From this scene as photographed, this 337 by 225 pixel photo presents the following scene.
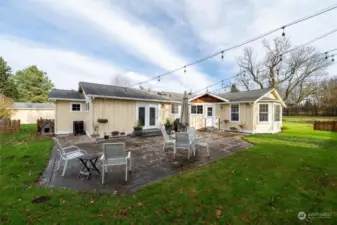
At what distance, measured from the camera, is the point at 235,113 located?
43.7ft

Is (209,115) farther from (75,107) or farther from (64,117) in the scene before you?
(64,117)

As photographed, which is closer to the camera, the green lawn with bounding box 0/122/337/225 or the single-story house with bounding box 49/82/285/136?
the green lawn with bounding box 0/122/337/225

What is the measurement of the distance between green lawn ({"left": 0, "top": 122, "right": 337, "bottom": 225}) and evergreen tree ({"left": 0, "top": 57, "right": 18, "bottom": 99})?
35.8 m

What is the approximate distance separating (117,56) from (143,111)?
7069 millimetres

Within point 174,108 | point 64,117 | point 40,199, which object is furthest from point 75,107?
point 40,199

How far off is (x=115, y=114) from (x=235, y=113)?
32.0ft

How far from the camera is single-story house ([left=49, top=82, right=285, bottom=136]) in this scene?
33.2 ft

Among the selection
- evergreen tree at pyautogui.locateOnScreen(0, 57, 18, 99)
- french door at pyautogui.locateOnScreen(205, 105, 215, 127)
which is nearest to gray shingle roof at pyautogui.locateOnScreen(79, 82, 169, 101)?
french door at pyautogui.locateOnScreen(205, 105, 215, 127)

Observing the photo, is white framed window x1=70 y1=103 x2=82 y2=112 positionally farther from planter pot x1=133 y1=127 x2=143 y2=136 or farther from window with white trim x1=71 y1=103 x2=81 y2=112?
planter pot x1=133 y1=127 x2=143 y2=136

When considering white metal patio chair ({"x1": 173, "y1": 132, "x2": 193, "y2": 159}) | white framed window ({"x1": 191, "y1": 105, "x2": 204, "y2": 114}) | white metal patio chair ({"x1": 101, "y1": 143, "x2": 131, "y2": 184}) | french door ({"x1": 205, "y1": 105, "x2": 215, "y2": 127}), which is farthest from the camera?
white framed window ({"x1": 191, "y1": 105, "x2": 204, "y2": 114})

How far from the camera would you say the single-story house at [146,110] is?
10109mm

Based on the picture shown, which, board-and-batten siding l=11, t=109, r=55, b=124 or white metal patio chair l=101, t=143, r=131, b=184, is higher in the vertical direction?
board-and-batten siding l=11, t=109, r=55, b=124

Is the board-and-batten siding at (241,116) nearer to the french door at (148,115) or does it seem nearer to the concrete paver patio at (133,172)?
the french door at (148,115)

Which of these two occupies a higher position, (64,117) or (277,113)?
(277,113)
